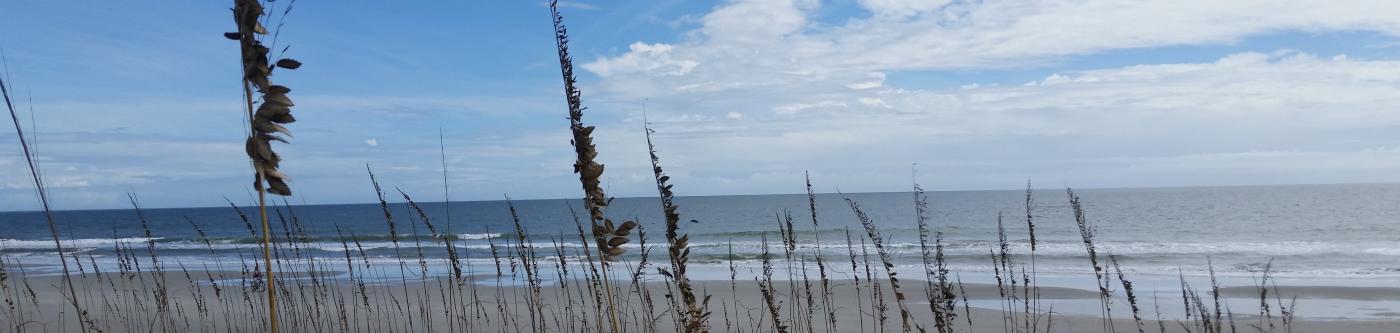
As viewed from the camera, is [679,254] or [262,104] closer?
[262,104]

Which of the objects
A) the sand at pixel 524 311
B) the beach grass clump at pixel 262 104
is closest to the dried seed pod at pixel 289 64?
the beach grass clump at pixel 262 104

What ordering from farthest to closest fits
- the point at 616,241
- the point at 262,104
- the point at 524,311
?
the point at 524,311
the point at 616,241
the point at 262,104

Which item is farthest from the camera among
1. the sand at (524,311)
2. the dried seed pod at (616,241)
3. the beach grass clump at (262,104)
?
the sand at (524,311)

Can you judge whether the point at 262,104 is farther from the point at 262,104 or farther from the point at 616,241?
the point at 616,241

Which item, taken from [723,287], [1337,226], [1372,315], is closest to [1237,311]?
[1372,315]

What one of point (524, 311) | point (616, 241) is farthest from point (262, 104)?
point (524, 311)

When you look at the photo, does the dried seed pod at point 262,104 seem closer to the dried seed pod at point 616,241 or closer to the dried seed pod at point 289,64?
the dried seed pod at point 289,64

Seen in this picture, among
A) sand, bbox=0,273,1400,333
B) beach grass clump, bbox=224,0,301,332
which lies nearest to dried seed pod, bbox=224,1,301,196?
beach grass clump, bbox=224,0,301,332

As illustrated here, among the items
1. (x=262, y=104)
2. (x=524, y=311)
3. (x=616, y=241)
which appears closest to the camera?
(x=262, y=104)

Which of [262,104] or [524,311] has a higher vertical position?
[262,104]

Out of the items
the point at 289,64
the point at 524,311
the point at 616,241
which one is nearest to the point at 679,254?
the point at 616,241

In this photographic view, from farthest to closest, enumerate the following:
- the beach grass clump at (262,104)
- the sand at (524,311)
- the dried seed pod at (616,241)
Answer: the sand at (524,311), the dried seed pod at (616,241), the beach grass clump at (262,104)

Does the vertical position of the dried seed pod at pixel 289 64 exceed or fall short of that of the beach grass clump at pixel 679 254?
it exceeds it

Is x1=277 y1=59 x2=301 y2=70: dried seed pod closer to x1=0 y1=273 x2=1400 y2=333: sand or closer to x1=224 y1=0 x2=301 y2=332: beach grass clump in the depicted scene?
x1=224 y1=0 x2=301 y2=332: beach grass clump
